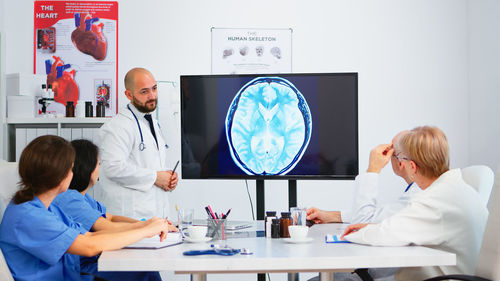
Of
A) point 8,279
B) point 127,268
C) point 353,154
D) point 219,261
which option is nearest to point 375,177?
point 353,154

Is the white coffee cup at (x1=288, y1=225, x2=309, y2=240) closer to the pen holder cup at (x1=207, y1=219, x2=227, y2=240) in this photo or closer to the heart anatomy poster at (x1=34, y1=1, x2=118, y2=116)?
the pen holder cup at (x1=207, y1=219, x2=227, y2=240)

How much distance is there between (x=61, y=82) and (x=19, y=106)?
41cm

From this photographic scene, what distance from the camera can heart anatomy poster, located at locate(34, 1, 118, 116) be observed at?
4.13 m

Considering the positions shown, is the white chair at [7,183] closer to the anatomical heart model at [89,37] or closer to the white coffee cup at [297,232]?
the white coffee cup at [297,232]

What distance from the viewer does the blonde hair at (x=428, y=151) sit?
2148 millimetres

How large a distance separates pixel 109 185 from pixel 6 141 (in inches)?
36.9

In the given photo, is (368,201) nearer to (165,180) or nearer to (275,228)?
(275,228)

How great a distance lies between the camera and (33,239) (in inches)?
72.4

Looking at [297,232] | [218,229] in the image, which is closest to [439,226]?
[297,232]

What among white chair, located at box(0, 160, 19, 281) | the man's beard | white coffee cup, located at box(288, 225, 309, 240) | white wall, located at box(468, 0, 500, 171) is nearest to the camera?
white coffee cup, located at box(288, 225, 309, 240)

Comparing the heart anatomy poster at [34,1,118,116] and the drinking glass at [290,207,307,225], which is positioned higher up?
the heart anatomy poster at [34,1,118,116]

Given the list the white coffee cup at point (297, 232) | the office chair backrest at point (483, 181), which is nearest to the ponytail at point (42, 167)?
the white coffee cup at point (297, 232)

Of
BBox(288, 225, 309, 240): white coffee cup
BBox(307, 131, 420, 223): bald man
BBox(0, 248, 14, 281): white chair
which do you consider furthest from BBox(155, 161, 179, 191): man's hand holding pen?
BBox(0, 248, 14, 281): white chair

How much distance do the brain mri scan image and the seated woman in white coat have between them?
→ 36.7 inches
